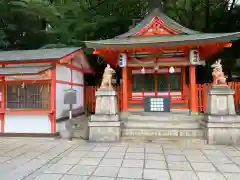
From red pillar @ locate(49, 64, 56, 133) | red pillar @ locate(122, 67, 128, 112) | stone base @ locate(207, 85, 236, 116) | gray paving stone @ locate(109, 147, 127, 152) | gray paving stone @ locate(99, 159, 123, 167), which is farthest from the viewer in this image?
red pillar @ locate(122, 67, 128, 112)

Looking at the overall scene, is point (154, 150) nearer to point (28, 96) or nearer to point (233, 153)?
point (233, 153)

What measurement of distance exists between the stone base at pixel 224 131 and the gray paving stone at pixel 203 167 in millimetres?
2470

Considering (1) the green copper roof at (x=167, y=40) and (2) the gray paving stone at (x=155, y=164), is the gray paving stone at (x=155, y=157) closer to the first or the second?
(2) the gray paving stone at (x=155, y=164)

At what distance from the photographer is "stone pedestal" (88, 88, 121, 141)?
823 centimetres

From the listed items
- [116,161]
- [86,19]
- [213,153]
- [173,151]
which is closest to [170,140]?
[173,151]

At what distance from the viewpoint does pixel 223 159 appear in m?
5.88

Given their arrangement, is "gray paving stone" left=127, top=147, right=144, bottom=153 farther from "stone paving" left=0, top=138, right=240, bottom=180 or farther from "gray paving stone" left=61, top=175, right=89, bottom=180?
"gray paving stone" left=61, top=175, right=89, bottom=180

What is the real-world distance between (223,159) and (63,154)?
14.7 feet

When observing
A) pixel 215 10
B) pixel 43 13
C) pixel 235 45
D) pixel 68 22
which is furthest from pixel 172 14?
pixel 43 13

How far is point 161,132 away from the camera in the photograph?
855 cm

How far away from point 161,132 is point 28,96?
18.6 ft

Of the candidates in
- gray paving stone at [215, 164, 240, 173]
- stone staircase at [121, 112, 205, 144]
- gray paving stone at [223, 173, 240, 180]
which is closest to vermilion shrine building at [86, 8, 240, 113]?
stone staircase at [121, 112, 205, 144]

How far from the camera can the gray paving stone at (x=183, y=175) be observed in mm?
4523

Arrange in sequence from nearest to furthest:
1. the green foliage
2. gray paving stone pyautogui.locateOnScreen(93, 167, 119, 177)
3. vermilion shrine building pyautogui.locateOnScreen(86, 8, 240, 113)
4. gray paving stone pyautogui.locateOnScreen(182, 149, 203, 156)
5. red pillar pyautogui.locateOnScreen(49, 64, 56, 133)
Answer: gray paving stone pyautogui.locateOnScreen(93, 167, 119, 177), gray paving stone pyautogui.locateOnScreen(182, 149, 203, 156), red pillar pyautogui.locateOnScreen(49, 64, 56, 133), vermilion shrine building pyautogui.locateOnScreen(86, 8, 240, 113), the green foliage
